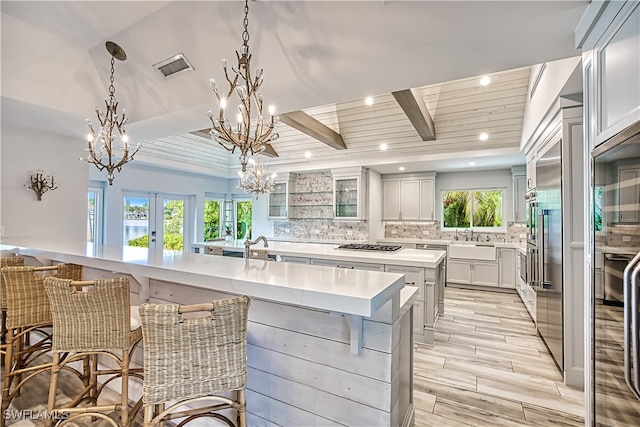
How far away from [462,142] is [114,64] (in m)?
5.02

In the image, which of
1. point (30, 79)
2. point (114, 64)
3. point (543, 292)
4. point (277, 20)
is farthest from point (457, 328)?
point (30, 79)

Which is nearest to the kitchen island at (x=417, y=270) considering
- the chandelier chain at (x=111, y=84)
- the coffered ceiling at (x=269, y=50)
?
the coffered ceiling at (x=269, y=50)

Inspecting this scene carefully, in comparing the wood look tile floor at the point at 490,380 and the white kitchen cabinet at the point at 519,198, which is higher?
the white kitchen cabinet at the point at 519,198

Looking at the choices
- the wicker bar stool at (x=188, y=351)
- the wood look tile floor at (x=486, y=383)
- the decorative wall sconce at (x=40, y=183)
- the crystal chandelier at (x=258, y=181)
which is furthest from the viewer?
the crystal chandelier at (x=258, y=181)

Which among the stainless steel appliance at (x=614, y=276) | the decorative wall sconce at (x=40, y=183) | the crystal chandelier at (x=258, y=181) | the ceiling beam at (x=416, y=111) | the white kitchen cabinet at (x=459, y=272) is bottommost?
the white kitchen cabinet at (x=459, y=272)

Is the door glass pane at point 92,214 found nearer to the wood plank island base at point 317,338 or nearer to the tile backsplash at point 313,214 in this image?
the tile backsplash at point 313,214

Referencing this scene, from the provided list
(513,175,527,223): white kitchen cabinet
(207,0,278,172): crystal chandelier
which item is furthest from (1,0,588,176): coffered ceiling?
(513,175,527,223): white kitchen cabinet

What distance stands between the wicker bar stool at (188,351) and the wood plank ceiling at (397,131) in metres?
3.95

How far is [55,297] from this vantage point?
5.47 feet

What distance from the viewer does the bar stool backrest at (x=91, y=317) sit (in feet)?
5.41

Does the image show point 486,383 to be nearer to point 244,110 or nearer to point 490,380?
point 490,380

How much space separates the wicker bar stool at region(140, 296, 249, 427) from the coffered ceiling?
182cm

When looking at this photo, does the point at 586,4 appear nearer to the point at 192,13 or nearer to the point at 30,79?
the point at 192,13

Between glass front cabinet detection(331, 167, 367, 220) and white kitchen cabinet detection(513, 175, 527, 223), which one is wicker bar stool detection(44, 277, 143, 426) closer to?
glass front cabinet detection(331, 167, 367, 220)
